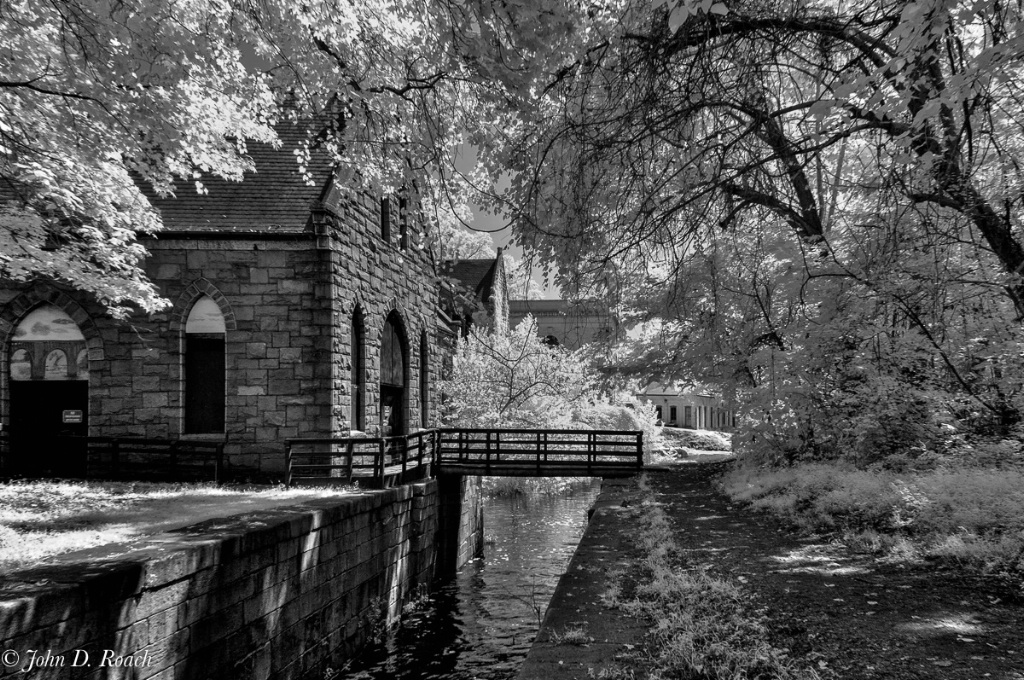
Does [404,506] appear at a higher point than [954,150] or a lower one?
lower

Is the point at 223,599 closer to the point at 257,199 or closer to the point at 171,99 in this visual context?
the point at 171,99

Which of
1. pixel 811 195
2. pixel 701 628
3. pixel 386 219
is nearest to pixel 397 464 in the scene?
pixel 386 219

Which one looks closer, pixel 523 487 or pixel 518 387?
pixel 523 487

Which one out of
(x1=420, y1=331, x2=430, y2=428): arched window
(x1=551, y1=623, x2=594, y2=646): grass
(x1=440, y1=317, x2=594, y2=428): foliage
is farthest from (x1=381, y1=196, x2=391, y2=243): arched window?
(x1=551, y1=623, x2=594, y2=646): grass

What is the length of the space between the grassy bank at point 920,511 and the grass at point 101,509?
23.7 feet

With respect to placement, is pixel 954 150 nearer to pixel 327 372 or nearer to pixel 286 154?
pixel 327 372

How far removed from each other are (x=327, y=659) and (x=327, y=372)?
5833 mm

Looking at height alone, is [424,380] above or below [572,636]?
above

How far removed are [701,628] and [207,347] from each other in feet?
40.1

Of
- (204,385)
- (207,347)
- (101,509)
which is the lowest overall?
(101,509)

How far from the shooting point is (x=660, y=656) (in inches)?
174

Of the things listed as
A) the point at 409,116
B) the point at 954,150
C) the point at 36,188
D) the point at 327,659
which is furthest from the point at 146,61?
the point at 954,150

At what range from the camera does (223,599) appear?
7270mm

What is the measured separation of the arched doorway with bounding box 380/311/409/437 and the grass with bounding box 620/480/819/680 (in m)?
11.3
